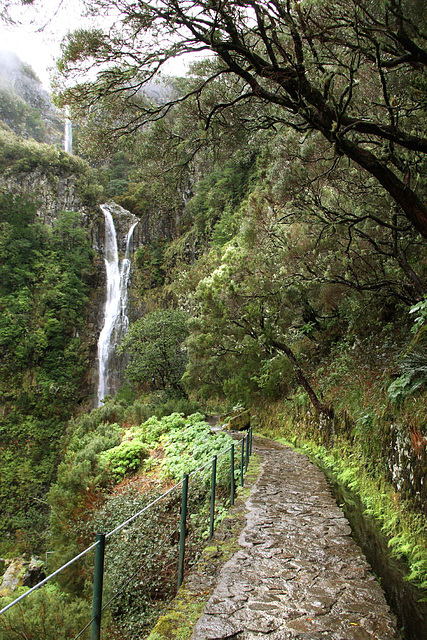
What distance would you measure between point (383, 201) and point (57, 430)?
23.8 metres

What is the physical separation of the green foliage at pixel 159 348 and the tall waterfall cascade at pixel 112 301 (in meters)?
8.53

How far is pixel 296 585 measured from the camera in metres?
3.58

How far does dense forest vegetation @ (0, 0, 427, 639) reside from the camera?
4875 millimetres

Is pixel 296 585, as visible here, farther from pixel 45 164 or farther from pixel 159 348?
pixel 45 164

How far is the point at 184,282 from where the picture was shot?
2233 cm

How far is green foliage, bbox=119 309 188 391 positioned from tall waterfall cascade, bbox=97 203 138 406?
28.0 ft

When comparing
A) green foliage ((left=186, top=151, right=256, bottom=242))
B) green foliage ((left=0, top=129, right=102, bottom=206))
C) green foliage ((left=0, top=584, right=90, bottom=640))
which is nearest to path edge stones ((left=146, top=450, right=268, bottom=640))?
green foliage ((left=0, top=584, right=90, bottom=640))

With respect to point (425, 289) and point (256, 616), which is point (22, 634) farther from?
point (425, 289)

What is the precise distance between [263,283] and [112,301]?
2212 cm

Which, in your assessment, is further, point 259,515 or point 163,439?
point 163,439

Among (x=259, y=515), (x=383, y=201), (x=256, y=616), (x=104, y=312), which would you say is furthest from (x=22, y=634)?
(x=104, y=312)

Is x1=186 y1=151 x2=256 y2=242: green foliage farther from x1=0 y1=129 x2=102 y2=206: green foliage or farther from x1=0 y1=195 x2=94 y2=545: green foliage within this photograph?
x1=0 y1=129 x2=102 y2=206: green foliage

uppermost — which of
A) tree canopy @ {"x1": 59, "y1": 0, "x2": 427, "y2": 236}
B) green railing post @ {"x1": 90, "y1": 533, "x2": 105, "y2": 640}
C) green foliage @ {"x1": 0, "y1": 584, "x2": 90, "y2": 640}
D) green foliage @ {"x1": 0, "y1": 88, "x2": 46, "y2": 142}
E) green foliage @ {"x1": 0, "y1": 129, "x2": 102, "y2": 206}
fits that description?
green foliage @ {"x1": 0, "y1": 88, "x2": 46, "y2": 142}

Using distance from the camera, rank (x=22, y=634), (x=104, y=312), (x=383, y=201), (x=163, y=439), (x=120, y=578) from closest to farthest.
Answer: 1. (x=22, y=634)
2. (x=120, y=578)
3. (x=383, y=201)
4. (x=163, y=439)
5. (x=104, y=312)
